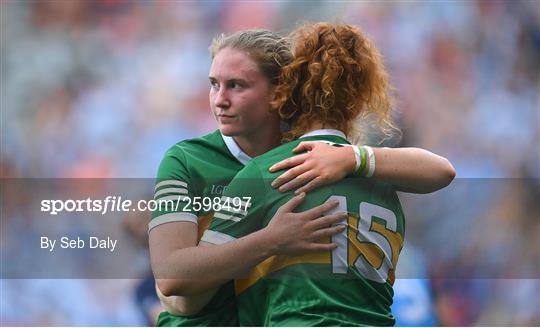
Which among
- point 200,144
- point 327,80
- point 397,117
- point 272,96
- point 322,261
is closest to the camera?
point 322,261

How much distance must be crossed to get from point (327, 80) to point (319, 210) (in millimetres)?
272

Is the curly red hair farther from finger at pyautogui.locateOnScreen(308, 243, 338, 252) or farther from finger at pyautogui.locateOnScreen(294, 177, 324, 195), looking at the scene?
finger at pyautogui.locateOnScreen(308, 243, 338, 252)

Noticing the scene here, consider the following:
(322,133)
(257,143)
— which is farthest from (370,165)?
(257,143)

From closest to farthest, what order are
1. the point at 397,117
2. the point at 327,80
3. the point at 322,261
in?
the point at 322,261 < the point at 327,80 < the point at 397,117

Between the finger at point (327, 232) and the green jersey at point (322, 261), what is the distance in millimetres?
11

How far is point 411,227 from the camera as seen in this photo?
8.39ft

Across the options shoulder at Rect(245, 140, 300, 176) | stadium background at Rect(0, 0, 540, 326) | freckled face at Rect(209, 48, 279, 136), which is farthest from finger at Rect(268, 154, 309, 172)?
stadium background at Rect(0, 0, 540, 326)

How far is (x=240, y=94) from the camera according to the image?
1893mm

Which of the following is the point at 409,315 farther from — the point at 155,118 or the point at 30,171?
the point at 30,171

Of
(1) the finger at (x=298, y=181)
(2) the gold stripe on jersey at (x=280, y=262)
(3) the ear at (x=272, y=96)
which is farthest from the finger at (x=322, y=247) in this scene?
(3) the ear at (x=272, y=96)

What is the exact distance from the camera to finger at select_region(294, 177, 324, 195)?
1.66 m

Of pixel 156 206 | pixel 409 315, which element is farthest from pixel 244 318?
pixel 409 315

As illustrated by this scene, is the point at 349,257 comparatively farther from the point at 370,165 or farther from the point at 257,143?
the point at 257,143

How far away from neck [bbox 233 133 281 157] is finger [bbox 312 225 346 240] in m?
0.34
